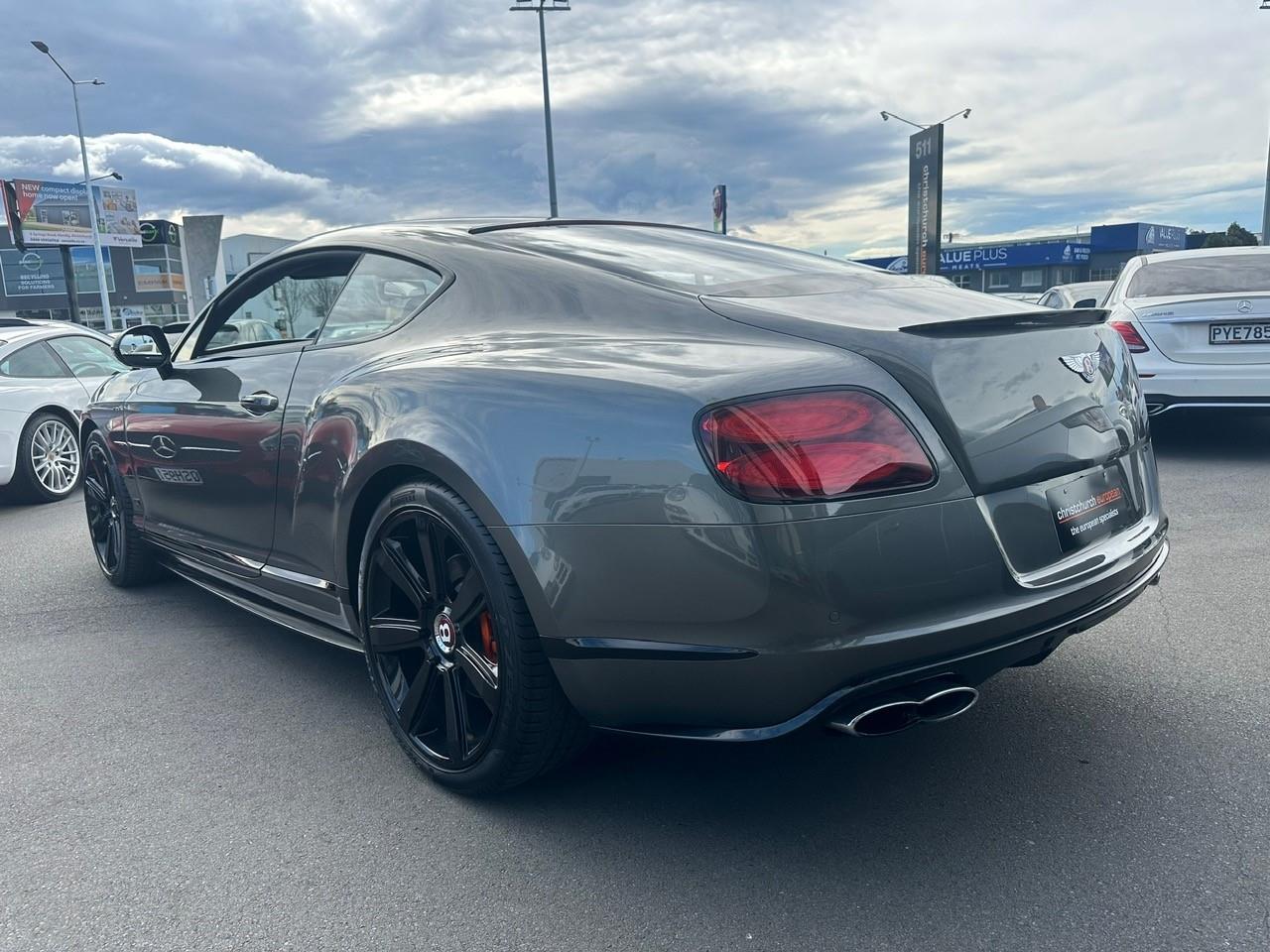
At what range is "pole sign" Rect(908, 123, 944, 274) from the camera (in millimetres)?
46062

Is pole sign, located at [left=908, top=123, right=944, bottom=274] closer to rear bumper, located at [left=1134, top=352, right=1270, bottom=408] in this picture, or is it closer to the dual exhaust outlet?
rear bumper, located at [left=1134, top=352, right=1270, bottom=408]

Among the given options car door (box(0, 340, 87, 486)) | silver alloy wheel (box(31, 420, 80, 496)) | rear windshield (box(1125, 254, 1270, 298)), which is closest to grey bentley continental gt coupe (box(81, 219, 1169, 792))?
rear windshield (box(1125, 254, 1270, 298))

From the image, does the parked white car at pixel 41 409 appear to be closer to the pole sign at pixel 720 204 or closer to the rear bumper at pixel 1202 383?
the rear bumper at pixel 1202 383

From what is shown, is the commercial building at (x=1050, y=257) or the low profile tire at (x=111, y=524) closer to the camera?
the low profile tire at (x=111, y=524)

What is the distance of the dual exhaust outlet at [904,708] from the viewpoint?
6.76 ft

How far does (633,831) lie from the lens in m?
2.47

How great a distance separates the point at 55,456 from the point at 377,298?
19.8 feet

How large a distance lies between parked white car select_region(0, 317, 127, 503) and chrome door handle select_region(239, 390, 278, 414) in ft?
17.3

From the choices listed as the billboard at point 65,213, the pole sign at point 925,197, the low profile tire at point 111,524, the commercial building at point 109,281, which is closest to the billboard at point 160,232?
the commercial building at point 109,281

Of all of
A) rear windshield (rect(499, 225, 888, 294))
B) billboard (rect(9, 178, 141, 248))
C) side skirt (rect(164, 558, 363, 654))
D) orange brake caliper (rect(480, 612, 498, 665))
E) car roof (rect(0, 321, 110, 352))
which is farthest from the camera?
billboard (rect(9, 178, 141, 248))

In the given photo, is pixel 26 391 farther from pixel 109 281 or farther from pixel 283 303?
pixel 109 281

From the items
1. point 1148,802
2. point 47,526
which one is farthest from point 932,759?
point 47,526

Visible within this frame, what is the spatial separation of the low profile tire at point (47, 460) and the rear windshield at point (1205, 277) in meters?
7.85

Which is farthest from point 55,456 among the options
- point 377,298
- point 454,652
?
point 454,652
